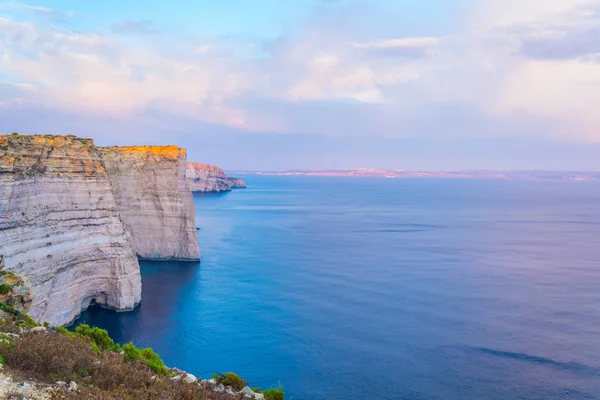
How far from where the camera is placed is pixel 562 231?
8831 cm

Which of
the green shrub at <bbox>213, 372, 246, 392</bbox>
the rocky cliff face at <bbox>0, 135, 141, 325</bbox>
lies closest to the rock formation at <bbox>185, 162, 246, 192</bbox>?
the rocky cliff face at <bbox>0, 135, 141, 325</bbox>

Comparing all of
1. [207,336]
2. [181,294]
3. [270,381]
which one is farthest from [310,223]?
[270,381]

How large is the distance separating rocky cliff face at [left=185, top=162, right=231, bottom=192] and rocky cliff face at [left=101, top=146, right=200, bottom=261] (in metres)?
112

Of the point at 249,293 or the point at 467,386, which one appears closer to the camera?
the point at 467,386

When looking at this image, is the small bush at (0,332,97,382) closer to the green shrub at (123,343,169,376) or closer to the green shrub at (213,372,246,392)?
the green shrub at (123,343,169,376)

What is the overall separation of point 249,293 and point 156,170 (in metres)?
19.8

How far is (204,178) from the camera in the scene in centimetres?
17812

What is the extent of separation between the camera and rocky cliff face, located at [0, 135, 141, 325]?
2991cm

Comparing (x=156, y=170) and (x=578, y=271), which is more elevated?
(x=156, y=170)

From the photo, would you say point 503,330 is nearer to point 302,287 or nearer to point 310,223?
point 302,287

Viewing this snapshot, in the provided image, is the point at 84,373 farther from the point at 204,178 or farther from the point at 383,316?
the point at 204,178

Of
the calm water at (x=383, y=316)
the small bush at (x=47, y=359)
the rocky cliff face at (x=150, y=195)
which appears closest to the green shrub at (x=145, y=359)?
the small bush at (x=47, y=359)

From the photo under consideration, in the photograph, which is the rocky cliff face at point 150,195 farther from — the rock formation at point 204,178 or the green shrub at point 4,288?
the rock formation at point 204,178

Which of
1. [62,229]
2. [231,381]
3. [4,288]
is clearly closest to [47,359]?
[231,381]
